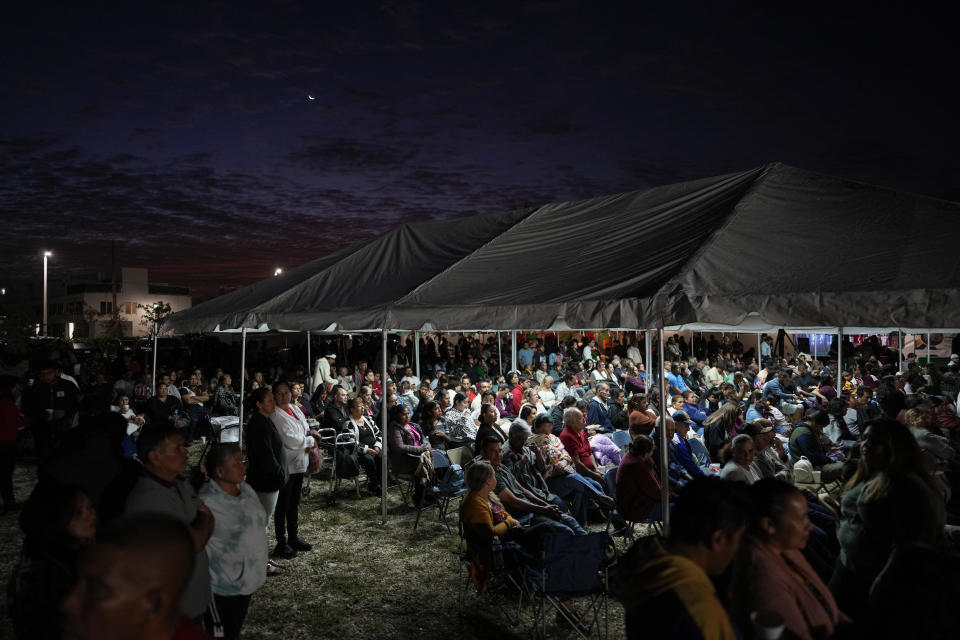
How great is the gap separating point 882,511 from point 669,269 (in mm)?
2406

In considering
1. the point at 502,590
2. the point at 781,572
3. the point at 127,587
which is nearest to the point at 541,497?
the point at 502,590

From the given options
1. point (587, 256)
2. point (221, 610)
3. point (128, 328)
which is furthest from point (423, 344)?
point (128, 328)

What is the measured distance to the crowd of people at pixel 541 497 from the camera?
2.02 meters

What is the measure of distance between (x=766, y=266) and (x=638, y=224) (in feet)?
6.32

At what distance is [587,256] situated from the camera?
6352 millimetres

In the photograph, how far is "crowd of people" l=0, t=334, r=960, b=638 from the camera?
202cm

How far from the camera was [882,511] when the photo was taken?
309cm

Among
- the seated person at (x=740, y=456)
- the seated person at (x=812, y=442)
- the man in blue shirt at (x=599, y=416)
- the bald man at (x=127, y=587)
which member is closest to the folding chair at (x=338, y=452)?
the man in blue shirt at (x=599, y=416)

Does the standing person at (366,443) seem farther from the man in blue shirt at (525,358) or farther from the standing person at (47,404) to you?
the man in blue shirt at (525,358)

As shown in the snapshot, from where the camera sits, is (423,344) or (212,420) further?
(423,344)

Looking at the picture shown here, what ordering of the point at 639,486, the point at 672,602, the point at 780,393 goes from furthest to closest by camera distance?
the point at 780,393
the point at 639,486
the point at 672,602

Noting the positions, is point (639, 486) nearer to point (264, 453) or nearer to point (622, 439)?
point (622, 439)

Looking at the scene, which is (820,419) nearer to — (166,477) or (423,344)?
(166,477)

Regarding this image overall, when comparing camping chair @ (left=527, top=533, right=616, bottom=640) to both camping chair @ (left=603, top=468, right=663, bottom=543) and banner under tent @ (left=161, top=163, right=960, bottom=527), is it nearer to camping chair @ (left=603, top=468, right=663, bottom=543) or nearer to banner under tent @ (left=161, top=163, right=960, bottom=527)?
banner under tent @ (left=161, top=163, right=960, bottom=527)
